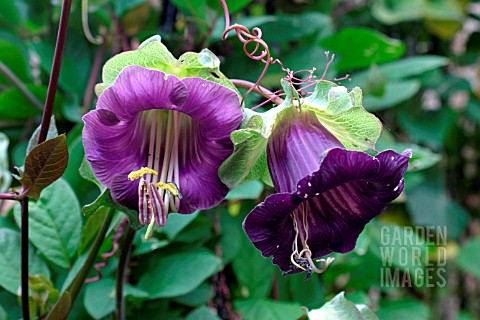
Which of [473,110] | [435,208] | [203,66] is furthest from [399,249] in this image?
[473,110]

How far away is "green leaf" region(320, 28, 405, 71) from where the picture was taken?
0.76 m

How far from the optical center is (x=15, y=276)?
51 cm

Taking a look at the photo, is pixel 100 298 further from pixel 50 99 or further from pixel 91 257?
pixel 50 99

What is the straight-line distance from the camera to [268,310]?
0.59 metres

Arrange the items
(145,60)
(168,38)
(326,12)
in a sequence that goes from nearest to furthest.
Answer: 1. (145,60)
2. (168,38)
3. (326,12)

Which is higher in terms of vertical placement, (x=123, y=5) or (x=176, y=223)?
(x=123, y=5)

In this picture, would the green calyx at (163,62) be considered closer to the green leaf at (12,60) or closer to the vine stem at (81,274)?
the vine stem at (81,274)

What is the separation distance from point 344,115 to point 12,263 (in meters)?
0.33

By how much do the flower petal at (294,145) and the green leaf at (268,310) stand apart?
0.75 feet

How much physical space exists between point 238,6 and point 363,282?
402 millimetres

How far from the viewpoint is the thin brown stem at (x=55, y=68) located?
380 mm

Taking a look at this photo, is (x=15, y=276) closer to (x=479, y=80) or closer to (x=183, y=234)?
(x=183, y=234)

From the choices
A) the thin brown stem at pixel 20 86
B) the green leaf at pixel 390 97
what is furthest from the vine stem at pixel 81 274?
the green leaf at pixel 390 97

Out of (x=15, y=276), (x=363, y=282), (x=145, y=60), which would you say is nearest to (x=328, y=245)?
(x=145, y=60)
